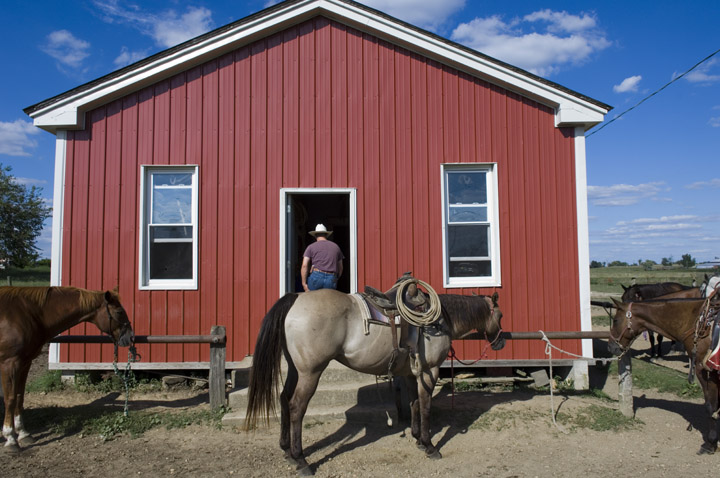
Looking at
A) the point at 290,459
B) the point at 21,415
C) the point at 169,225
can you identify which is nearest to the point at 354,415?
the point at 290,459

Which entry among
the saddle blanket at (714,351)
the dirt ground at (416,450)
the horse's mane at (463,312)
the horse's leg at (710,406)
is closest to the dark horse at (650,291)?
the dirt ground at (416,450)

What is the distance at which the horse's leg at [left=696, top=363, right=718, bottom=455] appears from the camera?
450cm

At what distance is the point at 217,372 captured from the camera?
5477mm

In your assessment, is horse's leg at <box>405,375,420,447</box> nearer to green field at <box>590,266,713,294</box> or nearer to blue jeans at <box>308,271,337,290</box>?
blue jeans at <box>308,271,337,290</box>

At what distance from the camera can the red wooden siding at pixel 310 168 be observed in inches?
262

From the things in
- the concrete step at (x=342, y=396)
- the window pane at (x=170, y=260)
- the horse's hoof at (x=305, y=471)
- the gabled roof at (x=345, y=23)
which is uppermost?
the gabled roof at (x=345, y=23)

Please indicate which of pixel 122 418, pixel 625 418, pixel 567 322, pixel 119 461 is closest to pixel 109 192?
pixel 122 418

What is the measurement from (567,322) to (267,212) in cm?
487

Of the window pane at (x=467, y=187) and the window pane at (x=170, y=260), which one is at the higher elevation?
the window pane at (x=467, y=187)

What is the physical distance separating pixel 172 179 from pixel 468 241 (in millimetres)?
4692

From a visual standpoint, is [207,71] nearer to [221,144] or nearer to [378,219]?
[221,144]

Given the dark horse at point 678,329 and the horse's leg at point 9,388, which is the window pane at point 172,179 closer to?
the horse's leg at point 9,388

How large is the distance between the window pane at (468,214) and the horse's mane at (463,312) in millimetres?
2218

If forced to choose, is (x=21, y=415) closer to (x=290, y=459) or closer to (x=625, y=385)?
(x=290, y=459)
